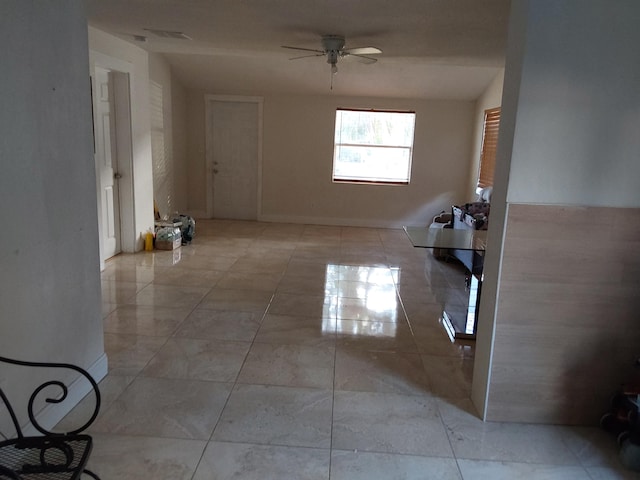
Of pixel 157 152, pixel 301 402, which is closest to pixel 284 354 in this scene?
pixel 301 402

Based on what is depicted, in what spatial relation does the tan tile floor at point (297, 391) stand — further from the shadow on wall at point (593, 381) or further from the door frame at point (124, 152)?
the door frame at point (124, 152)

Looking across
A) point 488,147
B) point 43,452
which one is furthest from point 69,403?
point 488,147

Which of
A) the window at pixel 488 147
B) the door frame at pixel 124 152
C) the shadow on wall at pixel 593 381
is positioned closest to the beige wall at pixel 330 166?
the window at pixel 488 147

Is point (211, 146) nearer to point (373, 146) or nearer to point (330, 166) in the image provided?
point (330, 166)

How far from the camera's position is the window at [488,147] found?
5988 mm

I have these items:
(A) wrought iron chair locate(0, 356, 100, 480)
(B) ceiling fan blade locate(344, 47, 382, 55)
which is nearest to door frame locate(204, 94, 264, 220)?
(B) ceiling fan blade locate(344, 47, 382, 55)

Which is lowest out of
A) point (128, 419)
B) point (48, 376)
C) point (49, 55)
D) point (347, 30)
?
point (128, 419)

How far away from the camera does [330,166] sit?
7.23 m

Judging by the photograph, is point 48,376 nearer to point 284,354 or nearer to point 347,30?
point 284,354

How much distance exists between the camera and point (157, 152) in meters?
5.97

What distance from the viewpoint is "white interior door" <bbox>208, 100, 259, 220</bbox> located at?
718 centimetres

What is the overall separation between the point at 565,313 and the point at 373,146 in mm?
5459

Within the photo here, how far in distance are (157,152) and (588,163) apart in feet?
17.3

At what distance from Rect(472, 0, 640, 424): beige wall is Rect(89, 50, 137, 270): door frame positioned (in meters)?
3.75
